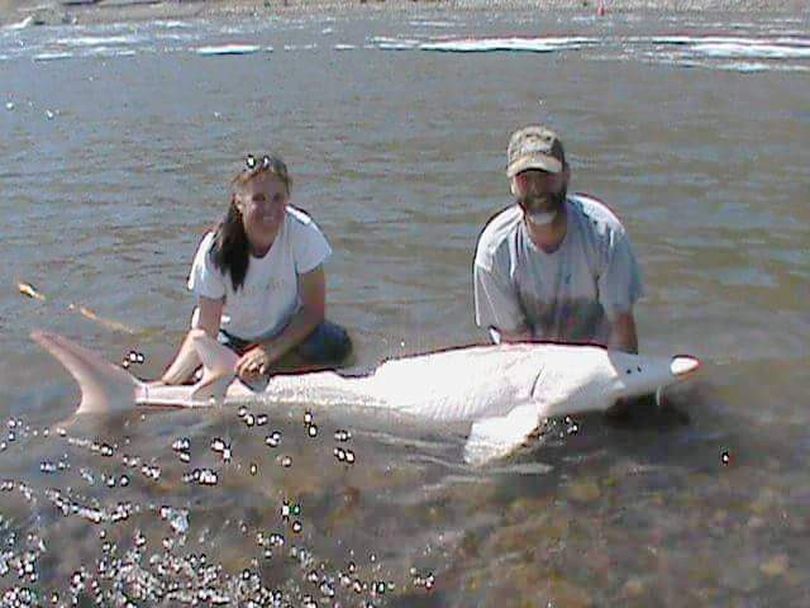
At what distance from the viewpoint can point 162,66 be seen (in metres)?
33.2

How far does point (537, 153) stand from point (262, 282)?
2.51 m

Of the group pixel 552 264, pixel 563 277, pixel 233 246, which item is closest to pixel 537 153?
pixel 552 264

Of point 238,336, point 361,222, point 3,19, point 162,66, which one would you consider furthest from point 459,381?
point 3,19

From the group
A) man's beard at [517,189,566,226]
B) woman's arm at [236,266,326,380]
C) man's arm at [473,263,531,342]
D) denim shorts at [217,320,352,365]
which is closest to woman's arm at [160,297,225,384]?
denim shorts at [217,320,352,365]

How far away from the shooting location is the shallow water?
582 centimetres

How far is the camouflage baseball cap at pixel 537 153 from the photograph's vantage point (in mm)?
6348

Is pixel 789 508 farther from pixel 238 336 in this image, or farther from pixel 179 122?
pixel 179 122

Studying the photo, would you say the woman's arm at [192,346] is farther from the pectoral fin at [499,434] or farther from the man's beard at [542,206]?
the man's beard at [542,206]

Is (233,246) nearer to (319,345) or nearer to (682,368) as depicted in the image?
(319,345)

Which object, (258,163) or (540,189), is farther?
(258,163)

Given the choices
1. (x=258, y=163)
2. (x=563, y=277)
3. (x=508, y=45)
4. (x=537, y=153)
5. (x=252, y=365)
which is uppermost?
(x=537, y=153)

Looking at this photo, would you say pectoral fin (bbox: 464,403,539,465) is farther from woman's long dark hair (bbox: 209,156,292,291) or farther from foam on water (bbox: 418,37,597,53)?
foam on water (bbox: 418,37,597,53)

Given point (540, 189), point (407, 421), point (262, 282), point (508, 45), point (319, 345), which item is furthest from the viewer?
point (508, 45)

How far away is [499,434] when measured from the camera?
683cm
